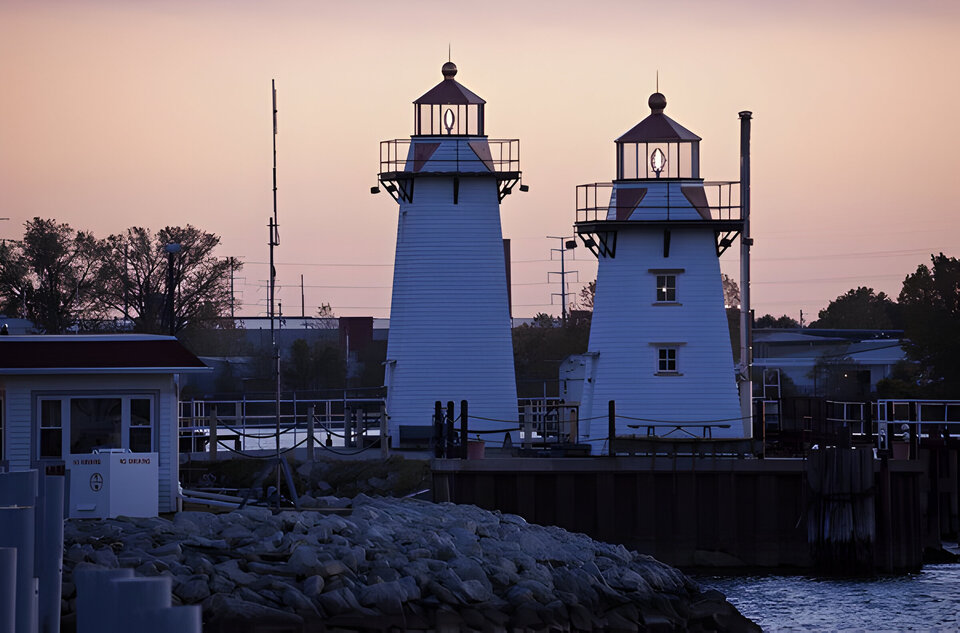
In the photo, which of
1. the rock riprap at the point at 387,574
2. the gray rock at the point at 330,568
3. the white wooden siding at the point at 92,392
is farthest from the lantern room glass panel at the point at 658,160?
the gray rock at the point at 330,568

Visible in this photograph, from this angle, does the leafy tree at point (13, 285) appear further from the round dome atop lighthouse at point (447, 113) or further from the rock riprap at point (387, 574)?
the rock riprap at point (387, 574)

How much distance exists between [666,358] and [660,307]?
134cm

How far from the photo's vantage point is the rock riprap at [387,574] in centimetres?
2094

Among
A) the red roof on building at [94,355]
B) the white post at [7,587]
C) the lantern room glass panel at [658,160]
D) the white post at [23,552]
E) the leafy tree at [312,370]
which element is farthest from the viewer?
the leafy tree at [312,370]

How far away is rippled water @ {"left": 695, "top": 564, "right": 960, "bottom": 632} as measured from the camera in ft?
87.6

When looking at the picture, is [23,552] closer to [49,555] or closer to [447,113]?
[49,555]

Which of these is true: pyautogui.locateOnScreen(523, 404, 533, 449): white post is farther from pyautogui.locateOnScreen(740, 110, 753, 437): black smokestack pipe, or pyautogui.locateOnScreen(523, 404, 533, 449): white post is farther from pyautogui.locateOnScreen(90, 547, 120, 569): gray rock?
pyautogui.locateOnScreen(90, 547, 120, 569): gray rock

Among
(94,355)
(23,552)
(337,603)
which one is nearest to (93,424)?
(94,355)

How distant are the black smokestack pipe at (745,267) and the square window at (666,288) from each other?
6.18 ft

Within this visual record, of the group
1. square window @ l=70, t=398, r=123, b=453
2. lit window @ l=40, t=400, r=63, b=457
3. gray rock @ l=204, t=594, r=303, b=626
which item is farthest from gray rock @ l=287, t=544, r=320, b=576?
lit window @ l=40, t=400, r=63, b=457

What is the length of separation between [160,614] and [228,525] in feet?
58.8

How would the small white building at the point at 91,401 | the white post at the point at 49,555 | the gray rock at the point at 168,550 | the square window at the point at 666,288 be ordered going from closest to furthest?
the white post at the point at 49,555
the gray rock at the point at 168,550
the small white building at the point at 91,401
the square window at the point at 666,288

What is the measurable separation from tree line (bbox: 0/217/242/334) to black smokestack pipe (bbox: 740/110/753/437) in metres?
31.4

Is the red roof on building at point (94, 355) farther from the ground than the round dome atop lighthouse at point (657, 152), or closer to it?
closer to it
